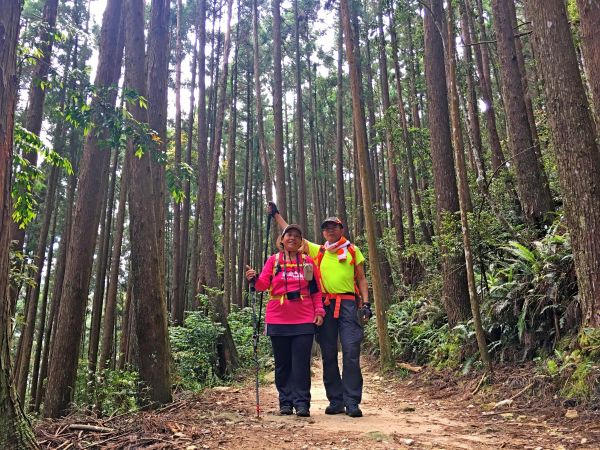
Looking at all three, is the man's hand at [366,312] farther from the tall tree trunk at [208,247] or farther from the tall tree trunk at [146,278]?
the tall tree trunk at [208,247]

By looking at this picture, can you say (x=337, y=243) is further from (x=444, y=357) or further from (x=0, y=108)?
(x=444, y=357)

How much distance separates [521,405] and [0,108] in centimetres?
554

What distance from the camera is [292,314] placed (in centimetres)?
496

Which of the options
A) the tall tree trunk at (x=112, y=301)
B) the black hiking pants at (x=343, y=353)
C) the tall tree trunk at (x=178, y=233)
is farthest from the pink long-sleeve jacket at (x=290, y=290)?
the tall tree trunk at (x=178, y=233)

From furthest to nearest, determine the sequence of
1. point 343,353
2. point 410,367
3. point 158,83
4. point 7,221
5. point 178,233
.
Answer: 1. point 178,233
2. point 410,367
3. point 158,83
4. point 343,353
5. point 7,221

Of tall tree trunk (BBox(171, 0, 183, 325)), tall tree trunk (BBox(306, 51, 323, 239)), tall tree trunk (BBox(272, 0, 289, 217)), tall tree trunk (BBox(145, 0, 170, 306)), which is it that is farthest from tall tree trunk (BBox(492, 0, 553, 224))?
tall tree trunk (BBox(306, 51, 323, 239))

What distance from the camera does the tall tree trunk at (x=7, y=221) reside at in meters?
2.90

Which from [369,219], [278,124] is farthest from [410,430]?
[278,124]

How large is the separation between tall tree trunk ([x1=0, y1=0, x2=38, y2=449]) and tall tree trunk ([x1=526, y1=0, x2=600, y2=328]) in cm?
527

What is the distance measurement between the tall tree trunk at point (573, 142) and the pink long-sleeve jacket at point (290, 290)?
289 cm

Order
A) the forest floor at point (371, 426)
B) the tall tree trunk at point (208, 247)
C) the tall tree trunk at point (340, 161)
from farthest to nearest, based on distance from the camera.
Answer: the tall tree trunk at point (340, 161) < the tall tree trunk at point (208, 247) < the forest floor at point (371, 426)

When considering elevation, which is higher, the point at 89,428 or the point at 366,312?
the point at 366,312

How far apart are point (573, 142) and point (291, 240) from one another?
3445 mm

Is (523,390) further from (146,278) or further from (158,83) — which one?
(158,83)
